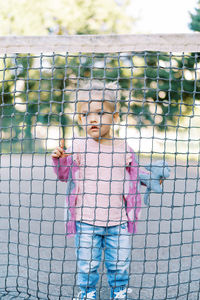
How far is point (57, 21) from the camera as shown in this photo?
11.7 meters

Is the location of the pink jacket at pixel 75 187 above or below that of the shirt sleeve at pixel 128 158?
below

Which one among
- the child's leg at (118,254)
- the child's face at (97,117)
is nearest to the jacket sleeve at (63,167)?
the child's face at (97,117)

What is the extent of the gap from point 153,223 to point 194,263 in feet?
3.61

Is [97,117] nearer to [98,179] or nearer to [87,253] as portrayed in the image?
[98,179]

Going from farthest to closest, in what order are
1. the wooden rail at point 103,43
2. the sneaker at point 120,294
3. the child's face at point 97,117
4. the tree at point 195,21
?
1. the tree at point 195,21
2. the sneaker at point 120,294
3. the child's face at point 97,117
4. the wooden rail at point 103,43

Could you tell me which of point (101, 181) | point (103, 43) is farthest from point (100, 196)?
point (103, 43)

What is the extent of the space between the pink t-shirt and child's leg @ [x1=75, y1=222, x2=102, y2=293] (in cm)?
5

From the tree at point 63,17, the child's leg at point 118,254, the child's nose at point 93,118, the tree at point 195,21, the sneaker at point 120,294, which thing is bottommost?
the sneaker at point 120,294

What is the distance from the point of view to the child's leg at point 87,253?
1931mm

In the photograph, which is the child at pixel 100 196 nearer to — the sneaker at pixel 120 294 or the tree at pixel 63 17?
the sneaker at pixel 120 294

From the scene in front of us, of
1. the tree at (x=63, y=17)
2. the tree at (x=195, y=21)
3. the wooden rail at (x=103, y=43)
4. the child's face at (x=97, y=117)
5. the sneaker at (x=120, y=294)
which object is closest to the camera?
the wooden rail at (x=103, y=43)

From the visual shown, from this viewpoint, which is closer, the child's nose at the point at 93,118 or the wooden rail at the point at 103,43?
the wooden rail at the point at 103,43

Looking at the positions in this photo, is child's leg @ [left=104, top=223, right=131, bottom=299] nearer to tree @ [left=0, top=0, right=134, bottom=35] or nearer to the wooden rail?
the wooden rail

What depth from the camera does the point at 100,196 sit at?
6.41ft
